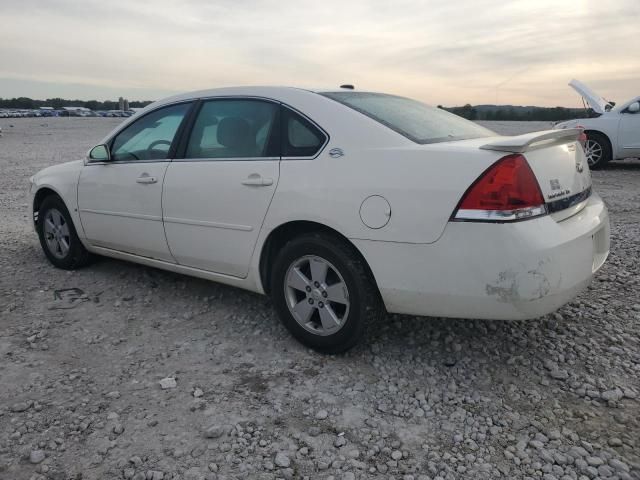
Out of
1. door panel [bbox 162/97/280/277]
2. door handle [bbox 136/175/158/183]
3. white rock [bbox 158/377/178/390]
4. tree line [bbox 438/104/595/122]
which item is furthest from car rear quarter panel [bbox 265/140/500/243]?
tree line [bbox 438/104/595/122]

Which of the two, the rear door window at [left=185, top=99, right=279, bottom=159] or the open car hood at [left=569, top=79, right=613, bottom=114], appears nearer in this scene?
the rear door window at [left=185, top=99, right=279, bottom=159]

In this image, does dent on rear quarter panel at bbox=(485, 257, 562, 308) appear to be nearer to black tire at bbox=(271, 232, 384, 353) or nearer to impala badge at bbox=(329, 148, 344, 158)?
black tire at bbox=(271, 232, 384, 353)

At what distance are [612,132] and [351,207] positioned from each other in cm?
982

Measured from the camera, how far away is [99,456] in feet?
7.96

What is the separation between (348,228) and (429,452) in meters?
1.19

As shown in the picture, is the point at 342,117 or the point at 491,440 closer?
the point at 491,440

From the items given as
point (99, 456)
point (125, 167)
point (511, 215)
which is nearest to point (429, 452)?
point (511, 215)

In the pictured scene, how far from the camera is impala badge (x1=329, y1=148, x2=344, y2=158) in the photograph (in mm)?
3045

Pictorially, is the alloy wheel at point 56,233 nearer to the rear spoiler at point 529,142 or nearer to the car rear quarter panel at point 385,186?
the car rear quarter panel at point 385,186

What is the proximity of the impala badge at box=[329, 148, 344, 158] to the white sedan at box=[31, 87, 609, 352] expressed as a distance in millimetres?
12

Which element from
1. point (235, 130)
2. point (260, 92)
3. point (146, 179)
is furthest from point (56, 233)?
point (260, 92)

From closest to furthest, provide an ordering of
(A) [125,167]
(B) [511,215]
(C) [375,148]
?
(B) [511,215]
(C) [375,148]
(A) [125,167]

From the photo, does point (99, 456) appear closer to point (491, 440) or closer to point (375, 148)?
point (491, 440)

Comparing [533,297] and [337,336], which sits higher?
[533,297]
